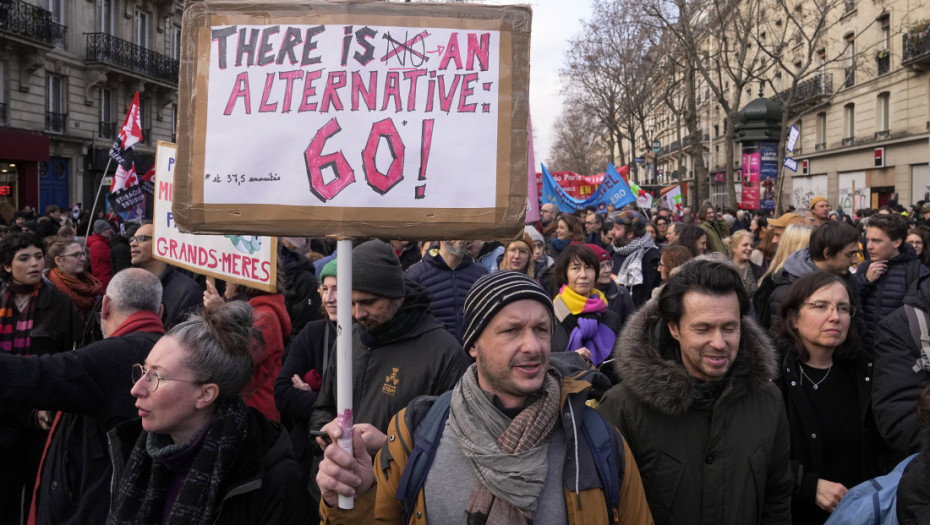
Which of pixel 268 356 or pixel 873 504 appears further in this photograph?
pixel 268 356

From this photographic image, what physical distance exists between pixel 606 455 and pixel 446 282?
349cm

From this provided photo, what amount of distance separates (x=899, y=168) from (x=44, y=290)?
32101 mm

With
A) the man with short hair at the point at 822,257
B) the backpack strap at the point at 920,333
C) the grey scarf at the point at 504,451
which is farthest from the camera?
the man with short hair at the point at 822,257

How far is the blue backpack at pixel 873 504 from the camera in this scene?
2.36m

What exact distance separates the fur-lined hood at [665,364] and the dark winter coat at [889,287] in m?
3.15

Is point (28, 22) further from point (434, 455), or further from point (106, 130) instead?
point (434, 455)

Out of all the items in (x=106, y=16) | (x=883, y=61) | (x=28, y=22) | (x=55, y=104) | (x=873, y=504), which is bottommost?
(x=873, y=504)

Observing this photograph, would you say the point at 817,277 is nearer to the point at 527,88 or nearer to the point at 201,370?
the point at 527,88

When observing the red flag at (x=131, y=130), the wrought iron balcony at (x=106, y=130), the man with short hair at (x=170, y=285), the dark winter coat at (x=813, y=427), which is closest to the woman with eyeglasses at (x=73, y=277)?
the man with short hair at (x=170, y=285)

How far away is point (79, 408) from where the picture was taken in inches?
109

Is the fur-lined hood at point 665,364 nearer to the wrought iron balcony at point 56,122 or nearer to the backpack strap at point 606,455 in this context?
the backpack strap at point 606,455

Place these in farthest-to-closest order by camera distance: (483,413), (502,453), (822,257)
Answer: (822,257)
(483,413)
(502,453)

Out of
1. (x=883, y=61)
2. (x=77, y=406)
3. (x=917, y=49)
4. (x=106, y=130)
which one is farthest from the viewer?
(x=883, y=61)

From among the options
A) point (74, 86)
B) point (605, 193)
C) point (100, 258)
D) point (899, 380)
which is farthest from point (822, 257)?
point (74, 86)
